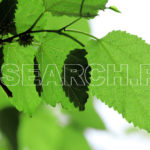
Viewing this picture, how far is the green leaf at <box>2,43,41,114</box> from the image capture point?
0.75 metres

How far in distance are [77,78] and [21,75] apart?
0.17 meters

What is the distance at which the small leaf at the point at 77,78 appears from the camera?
0.73 metres

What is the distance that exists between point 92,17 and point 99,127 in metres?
2.23

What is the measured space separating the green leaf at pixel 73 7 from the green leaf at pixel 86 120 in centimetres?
196

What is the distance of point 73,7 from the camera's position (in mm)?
692

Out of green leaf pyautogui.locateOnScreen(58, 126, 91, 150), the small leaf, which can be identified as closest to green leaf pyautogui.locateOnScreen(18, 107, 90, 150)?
green leaf pyautogui.locateOnScreen(58, 126, 91, 150)

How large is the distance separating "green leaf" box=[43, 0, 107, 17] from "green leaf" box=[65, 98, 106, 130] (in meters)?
1.96

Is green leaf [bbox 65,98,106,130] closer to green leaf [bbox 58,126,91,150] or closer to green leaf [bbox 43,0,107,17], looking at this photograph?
green leaf [bbox 58,126,91,150]

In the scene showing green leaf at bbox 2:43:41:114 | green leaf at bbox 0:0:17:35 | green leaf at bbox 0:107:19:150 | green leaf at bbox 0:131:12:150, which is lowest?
green leaf at bbox 0:131:12:150

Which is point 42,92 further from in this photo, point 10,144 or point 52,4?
point 10,144

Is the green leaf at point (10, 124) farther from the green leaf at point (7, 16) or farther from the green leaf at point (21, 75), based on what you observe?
the green leaf at point (7, 16)

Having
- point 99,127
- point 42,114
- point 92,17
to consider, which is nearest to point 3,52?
point 92,17

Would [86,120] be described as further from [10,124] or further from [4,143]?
[4,143]

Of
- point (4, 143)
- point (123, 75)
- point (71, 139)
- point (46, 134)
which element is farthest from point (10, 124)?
point (123, 75)
